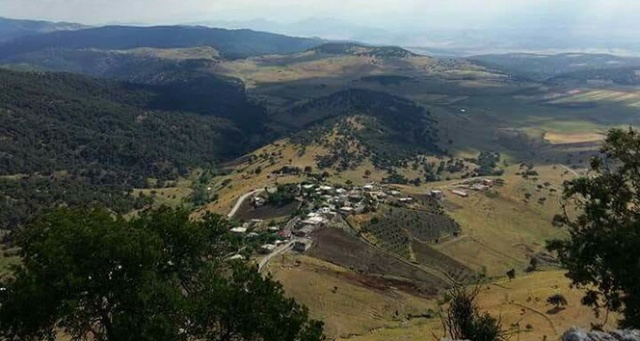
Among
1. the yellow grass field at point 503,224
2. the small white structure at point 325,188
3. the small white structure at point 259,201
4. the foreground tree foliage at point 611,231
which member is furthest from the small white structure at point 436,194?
the foreground tree foliage at point 611,231

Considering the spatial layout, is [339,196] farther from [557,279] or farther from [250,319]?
[250,319]

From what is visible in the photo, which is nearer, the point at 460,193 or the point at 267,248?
the point at 267,248

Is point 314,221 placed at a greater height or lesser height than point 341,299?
lesser

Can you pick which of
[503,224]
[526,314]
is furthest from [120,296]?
[503,224]

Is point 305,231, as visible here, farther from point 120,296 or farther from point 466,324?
point 466,324

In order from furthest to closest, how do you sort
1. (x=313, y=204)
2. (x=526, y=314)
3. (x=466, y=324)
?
(x=313, y=204), (x=526, y=314), (x=466, y=324)

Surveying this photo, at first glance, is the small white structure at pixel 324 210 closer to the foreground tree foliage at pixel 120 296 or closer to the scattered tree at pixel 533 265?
the scattered tree at pixel 533 265

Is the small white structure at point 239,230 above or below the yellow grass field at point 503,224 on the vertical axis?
above
